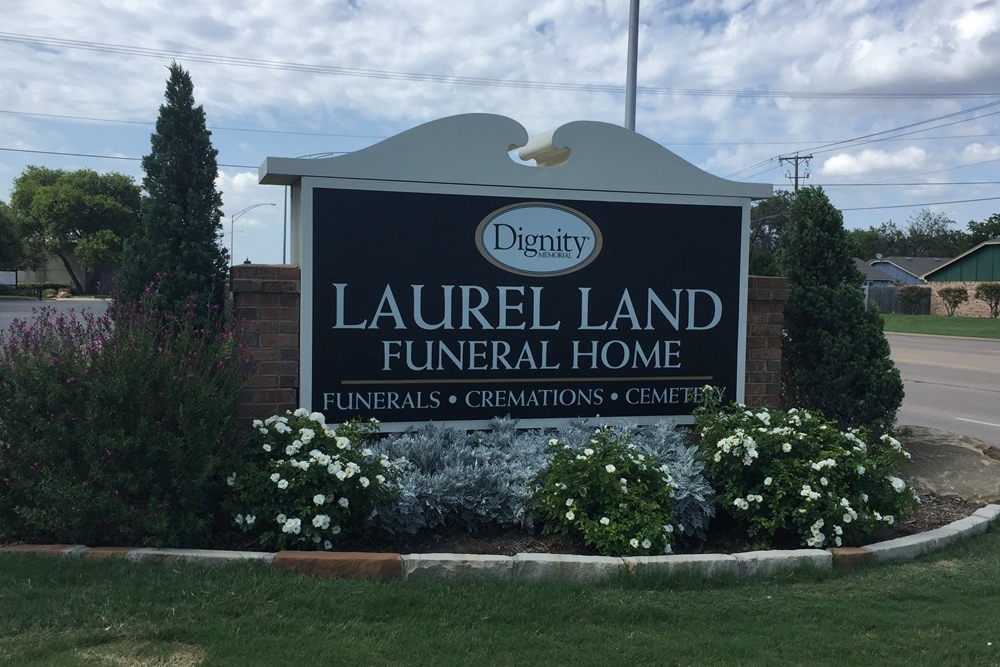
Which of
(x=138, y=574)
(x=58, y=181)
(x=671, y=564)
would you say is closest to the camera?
(x=138, y=574)

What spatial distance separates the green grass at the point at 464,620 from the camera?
358 centimetres

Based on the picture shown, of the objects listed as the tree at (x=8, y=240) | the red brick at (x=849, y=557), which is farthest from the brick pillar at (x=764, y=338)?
the tree at (x=8, y=240)

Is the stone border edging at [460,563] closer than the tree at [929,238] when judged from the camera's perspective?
Yes

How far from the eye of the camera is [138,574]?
420 centimetres

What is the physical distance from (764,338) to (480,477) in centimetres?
269

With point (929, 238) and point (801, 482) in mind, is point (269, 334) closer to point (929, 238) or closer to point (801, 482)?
point (801, 482)

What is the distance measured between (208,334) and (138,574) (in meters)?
1.59

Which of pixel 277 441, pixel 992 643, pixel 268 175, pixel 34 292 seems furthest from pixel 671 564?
pixel 34 292

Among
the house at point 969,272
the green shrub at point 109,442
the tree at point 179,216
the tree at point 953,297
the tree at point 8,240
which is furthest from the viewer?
the tree at point 8,240

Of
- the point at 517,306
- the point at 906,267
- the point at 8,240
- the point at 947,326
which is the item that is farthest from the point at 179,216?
the point at 906,267

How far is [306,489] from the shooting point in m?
4.70

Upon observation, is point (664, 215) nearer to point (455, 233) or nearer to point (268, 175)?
point (455, 233)

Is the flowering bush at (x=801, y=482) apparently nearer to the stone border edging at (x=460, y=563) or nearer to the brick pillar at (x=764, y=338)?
the stone border edging at (x=460, y=563)

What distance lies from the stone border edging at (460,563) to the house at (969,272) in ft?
154
